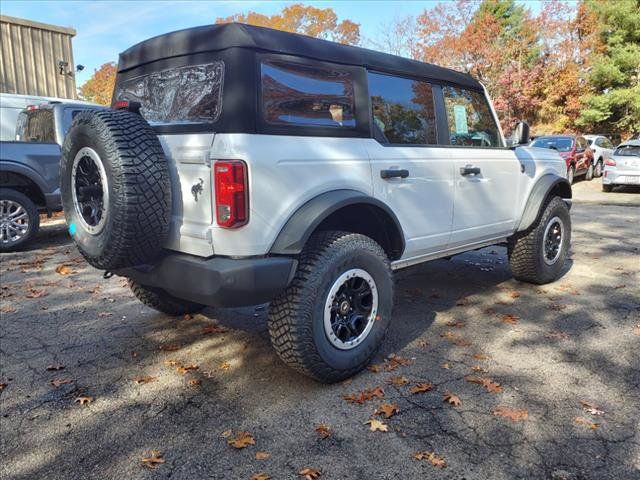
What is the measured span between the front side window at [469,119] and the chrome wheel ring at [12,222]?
18.9ft

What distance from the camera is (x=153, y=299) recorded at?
4.29 meters

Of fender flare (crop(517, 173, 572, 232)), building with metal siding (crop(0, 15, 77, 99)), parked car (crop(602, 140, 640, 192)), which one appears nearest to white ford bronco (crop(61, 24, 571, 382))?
fender flare (crop(517, 173, 572, 232))

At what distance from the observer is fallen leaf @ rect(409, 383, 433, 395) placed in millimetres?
3125

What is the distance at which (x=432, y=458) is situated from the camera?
2467 millimetres

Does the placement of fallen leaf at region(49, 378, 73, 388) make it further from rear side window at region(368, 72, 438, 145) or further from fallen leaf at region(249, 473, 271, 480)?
rear side window at region(368, 72, 438, 145)

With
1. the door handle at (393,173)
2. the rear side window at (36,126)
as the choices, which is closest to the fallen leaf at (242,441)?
the door handle at (393,173)

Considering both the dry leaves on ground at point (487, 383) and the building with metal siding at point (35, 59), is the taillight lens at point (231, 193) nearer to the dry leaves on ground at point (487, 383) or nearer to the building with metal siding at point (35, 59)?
the dry leaves on ground at point (487, 383)

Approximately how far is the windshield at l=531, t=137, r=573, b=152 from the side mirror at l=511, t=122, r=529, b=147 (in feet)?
40.2

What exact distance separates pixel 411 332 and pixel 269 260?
1.75 m

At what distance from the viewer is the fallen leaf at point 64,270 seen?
238 inches

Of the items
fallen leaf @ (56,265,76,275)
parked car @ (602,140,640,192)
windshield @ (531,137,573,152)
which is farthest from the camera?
windshield @ (531,137,573,152)

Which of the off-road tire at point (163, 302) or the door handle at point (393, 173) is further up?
the door handle at point (393, 173)

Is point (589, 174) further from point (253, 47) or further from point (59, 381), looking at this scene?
point (59, 381)

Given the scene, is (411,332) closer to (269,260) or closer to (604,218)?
(269,260)
